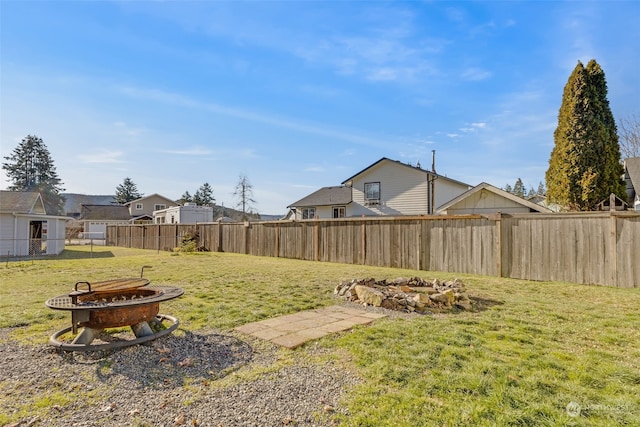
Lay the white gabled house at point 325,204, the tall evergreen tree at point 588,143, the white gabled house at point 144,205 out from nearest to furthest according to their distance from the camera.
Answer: the tall evergreen tree at point 588,143 < the white gabled house at point 325,204 < the white gabled house at point 144,205

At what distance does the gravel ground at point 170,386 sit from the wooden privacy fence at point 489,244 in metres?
7.00

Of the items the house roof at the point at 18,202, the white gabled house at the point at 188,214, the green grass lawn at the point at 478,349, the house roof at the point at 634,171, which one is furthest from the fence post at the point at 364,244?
the white gabled house at the point at 188,214

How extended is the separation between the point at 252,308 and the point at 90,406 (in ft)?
9.93

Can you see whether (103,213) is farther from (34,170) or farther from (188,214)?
(188,214)

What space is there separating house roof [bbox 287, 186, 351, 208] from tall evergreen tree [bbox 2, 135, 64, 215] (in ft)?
137

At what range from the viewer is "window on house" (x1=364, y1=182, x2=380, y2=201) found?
74.1ft

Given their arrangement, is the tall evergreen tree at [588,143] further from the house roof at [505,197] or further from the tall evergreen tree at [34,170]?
the tall evergreen tree at [34,170]

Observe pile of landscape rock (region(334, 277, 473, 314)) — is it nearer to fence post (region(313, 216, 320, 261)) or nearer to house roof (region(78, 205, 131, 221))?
fence post (region(313, 216, 320, 261))

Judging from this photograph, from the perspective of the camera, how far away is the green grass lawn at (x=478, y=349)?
92.0 inches

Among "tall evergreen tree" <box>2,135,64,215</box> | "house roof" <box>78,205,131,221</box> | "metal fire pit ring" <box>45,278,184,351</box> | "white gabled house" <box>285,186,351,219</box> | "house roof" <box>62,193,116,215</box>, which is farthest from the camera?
"house roof" <box>62,193,116,215</box>

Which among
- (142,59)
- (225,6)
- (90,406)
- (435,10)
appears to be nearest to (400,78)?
(435,10)

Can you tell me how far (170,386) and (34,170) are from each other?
6222 cm

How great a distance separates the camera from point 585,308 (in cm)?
540

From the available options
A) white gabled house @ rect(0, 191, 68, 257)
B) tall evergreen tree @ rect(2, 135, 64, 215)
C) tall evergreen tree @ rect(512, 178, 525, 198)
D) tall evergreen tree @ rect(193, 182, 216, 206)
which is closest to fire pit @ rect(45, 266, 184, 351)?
white gabled house @ rect(0, 191, 68, 257)
